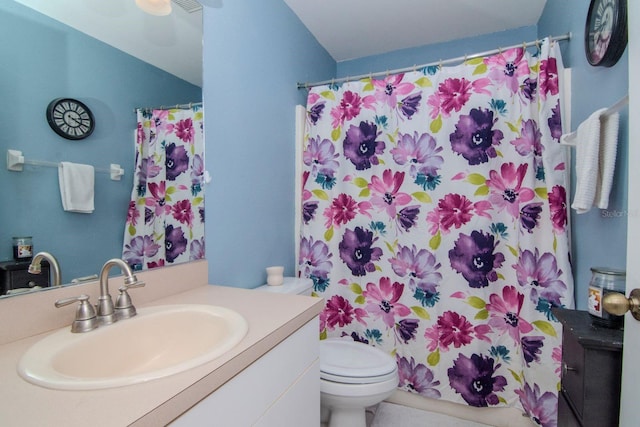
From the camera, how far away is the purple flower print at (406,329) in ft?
5.66

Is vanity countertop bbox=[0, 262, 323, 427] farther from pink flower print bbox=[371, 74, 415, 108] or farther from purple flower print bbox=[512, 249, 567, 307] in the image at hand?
pink flower print bbox=[371, 74, 415, 108]

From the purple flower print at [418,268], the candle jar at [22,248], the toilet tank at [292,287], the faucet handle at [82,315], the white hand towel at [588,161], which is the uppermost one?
the white hand towel at [588,161]

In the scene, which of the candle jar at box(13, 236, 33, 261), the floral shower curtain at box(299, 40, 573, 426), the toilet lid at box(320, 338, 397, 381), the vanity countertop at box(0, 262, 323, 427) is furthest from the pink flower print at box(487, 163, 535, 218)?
the candle jar at box(13, 236, 33, 261)

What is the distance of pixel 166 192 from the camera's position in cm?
116

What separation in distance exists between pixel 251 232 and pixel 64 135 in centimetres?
87

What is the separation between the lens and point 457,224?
5.37ft

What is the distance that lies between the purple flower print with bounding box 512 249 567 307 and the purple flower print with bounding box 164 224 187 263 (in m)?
1.59

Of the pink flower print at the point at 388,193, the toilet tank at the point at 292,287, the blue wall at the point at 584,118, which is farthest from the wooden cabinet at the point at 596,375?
the toilet tank at the point at 292,287

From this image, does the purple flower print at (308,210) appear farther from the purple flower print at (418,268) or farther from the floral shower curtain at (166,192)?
the floral shower curtain at (166,192)

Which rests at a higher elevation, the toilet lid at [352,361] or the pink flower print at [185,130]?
the pink flower print at [185,130]

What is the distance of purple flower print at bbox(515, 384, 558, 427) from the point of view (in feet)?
4.58

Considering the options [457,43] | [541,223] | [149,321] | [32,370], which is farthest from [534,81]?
[32,370]

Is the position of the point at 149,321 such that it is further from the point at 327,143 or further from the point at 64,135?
the point at 327,143

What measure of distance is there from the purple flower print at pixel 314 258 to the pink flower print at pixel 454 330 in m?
0.72
